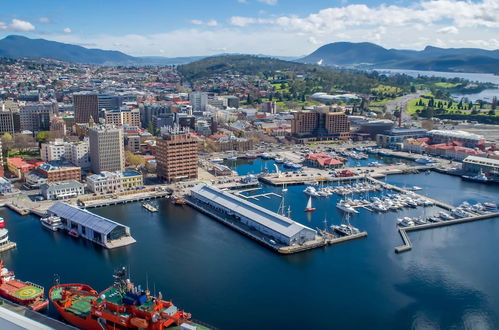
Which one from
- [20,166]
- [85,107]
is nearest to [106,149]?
[20,166]

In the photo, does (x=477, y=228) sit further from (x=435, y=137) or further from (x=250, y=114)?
(x=250, y=114)

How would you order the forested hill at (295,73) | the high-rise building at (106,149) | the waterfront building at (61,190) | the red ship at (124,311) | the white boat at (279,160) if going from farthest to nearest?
the forested hill at (295,73)
the white boat at (279,160)
the high-rise building at (106,149)
the waterfront building at (61,190)
the red ship at (124,311)

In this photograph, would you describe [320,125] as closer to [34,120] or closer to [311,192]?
[311,192]

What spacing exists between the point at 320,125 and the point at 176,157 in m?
18.2

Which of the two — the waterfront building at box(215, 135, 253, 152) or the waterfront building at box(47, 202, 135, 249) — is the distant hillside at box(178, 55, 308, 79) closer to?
the waterfront building at box(215, 135, 253, 152)

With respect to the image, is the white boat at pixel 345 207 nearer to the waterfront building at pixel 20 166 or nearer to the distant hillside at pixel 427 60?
the waterfront building at pixel 20 166

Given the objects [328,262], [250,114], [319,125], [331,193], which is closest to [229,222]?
[328,262]

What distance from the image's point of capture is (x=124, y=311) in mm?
11117

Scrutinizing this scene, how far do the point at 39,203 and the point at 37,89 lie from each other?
47.4 meters

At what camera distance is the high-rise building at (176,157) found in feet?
81.7

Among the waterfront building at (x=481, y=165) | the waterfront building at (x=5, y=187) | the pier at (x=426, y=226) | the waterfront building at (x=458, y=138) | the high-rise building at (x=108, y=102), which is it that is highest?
the high-rise building at (x=108, y=102)

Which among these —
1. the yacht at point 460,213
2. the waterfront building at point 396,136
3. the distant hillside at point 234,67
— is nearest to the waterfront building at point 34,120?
the waterfront building at point 396,136

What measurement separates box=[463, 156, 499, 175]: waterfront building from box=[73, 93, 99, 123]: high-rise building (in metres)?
29.1

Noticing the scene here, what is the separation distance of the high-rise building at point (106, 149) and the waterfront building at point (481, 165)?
20.0 meters
